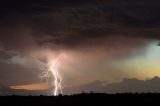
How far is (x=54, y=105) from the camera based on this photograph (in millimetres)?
82875

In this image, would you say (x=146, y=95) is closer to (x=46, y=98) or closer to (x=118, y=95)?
(x=118, y=95)

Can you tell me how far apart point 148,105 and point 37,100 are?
17541 millimetres

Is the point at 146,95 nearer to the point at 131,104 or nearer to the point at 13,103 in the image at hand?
the point at 131,104

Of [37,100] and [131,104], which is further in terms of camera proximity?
[37,100]

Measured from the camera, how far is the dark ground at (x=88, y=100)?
3280 inches

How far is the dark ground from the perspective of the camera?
83.3m

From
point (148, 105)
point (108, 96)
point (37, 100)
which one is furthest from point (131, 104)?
point (37, 100)

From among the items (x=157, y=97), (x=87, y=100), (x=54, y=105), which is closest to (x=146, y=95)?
(x=157, y=97)

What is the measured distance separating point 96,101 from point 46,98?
909 cm

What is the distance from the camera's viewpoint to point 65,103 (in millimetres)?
84438

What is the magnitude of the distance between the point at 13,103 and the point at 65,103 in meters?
7.74

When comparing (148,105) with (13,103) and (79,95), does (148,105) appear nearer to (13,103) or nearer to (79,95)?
(79,95)

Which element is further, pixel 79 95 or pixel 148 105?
pixel 79 95

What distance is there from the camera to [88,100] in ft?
283
